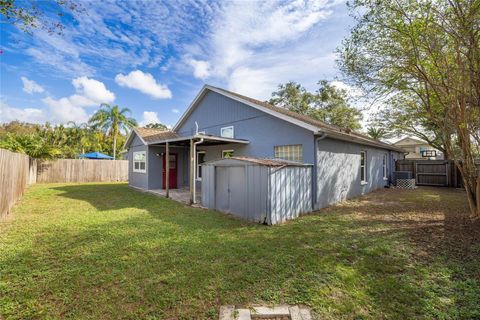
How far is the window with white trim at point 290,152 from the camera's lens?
8.62 meters

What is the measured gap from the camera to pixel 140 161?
14.2 metres

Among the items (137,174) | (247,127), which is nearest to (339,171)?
(247,127)

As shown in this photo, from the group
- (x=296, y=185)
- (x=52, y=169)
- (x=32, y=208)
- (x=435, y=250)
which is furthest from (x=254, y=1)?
(x=52, y=169)

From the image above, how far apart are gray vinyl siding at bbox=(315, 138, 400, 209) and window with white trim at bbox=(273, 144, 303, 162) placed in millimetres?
711

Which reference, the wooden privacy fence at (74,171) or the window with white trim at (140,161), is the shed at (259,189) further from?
the wooden privacy fence at (74,171)

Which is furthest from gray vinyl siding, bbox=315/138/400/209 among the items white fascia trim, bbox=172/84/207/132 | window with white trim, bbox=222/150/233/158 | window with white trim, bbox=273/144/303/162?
white fascia trim, bbox=172/84/207/132

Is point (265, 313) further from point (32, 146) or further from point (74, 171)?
point (74, 171)

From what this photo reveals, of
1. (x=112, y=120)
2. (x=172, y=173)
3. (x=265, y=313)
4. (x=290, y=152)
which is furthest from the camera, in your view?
(x=112, y=120)

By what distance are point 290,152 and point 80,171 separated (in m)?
17.3

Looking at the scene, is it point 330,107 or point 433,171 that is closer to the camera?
point 433,171

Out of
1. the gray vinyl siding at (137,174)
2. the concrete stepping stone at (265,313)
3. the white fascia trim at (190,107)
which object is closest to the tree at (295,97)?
the white fascia trim at (190,107)

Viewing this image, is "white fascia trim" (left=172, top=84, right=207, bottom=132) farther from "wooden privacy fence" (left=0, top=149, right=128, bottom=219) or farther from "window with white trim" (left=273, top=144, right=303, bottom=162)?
"wooden privacy fence" (left=0, top=149, right=128, bottom=219)

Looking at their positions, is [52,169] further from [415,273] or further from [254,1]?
[415,273]

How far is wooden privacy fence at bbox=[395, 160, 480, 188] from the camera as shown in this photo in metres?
15.4
